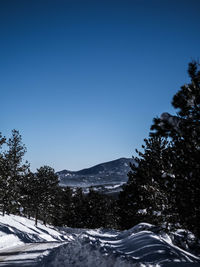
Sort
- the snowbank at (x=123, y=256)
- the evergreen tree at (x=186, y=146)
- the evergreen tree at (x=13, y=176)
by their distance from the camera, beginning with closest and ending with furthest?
the evergreen tree at (x=186, y=146)
the snowbank at (x=123, y=256)
the evergreen tree at (x=13, y=176)

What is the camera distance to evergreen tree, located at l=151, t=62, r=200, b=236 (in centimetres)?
588

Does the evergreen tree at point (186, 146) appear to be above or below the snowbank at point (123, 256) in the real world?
above

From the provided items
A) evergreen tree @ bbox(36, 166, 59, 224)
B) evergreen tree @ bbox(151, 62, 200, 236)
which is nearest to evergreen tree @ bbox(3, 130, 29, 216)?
evergreen tree @ bbox(36, 166, 59, 224)

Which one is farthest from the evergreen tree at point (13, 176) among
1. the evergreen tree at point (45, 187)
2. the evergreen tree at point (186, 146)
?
the evergreen tree at point (186, 146)

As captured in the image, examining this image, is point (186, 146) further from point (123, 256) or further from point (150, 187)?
point (123, 256)

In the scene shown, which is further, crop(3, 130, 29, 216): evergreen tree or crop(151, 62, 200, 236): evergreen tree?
crop(3, 130, 29, 216): evergreen tree

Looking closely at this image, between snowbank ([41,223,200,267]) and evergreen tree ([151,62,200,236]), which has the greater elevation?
evergreen tree ([151,62,200,236])

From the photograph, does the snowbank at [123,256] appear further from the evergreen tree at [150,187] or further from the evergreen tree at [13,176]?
the evergreen tree at [13,176]

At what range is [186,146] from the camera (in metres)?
6.20

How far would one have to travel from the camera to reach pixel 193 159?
5941mm

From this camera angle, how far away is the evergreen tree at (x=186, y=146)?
5.88 metres

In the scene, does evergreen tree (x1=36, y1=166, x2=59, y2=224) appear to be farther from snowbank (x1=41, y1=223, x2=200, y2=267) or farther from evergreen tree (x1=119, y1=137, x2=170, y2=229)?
snowbank (x1=41, y1=223, x2=200, y2=267)

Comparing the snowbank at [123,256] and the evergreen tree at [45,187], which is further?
the evergreen tree at [45,187]

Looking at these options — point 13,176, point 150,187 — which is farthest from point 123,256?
point 13,176
